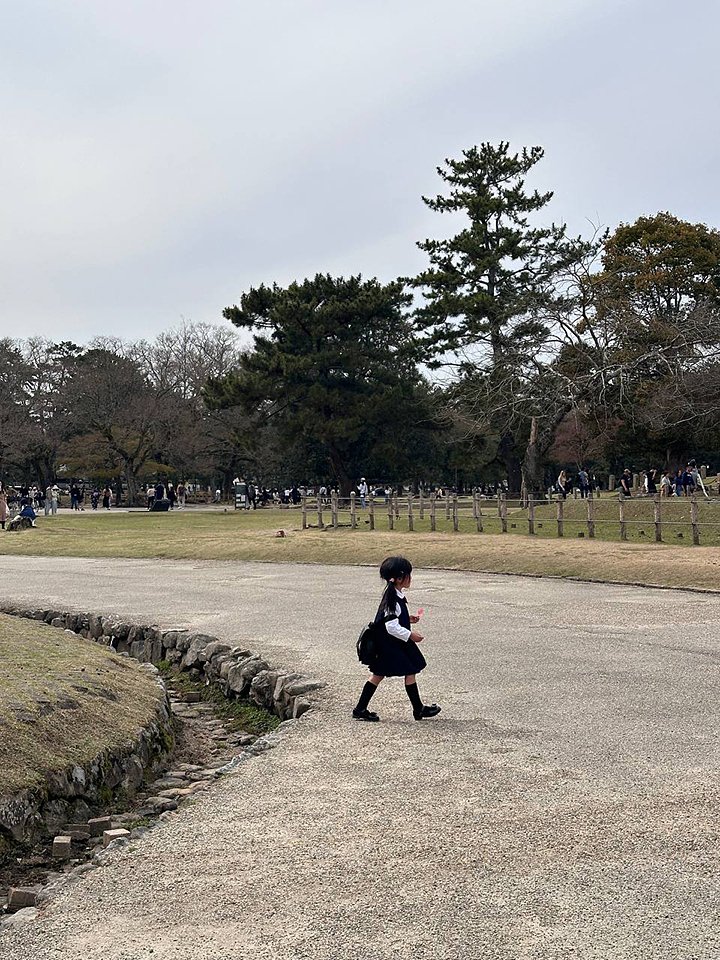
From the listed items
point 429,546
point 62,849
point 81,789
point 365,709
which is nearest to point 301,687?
point 365,709

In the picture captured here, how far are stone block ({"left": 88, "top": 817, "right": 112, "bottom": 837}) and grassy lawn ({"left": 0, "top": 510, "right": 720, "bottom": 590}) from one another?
33.3 ft

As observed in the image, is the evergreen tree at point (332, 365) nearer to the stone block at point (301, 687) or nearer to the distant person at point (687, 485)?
the distant person at point (687, 485)

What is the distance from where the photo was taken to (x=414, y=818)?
14.9 ft

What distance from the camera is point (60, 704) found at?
21.7 feet

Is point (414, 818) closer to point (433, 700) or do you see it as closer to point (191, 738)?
point (433, 700)

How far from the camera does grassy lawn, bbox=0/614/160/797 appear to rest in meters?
5.74

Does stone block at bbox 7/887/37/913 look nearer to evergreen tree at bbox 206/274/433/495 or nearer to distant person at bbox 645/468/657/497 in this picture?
distant person at bbox 645/468/657/497

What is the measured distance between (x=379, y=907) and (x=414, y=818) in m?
1.01

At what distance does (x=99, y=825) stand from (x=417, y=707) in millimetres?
2239

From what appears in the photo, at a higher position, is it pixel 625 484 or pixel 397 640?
pixel 625 484

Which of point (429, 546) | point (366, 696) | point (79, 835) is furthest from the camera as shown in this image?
point (429, 546)

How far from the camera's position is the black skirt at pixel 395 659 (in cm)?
638

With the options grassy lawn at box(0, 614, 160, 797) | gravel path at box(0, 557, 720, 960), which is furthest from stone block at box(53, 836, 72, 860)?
gravel path at box(0, 557, 720, 960)

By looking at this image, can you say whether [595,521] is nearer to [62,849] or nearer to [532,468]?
[532,468]
